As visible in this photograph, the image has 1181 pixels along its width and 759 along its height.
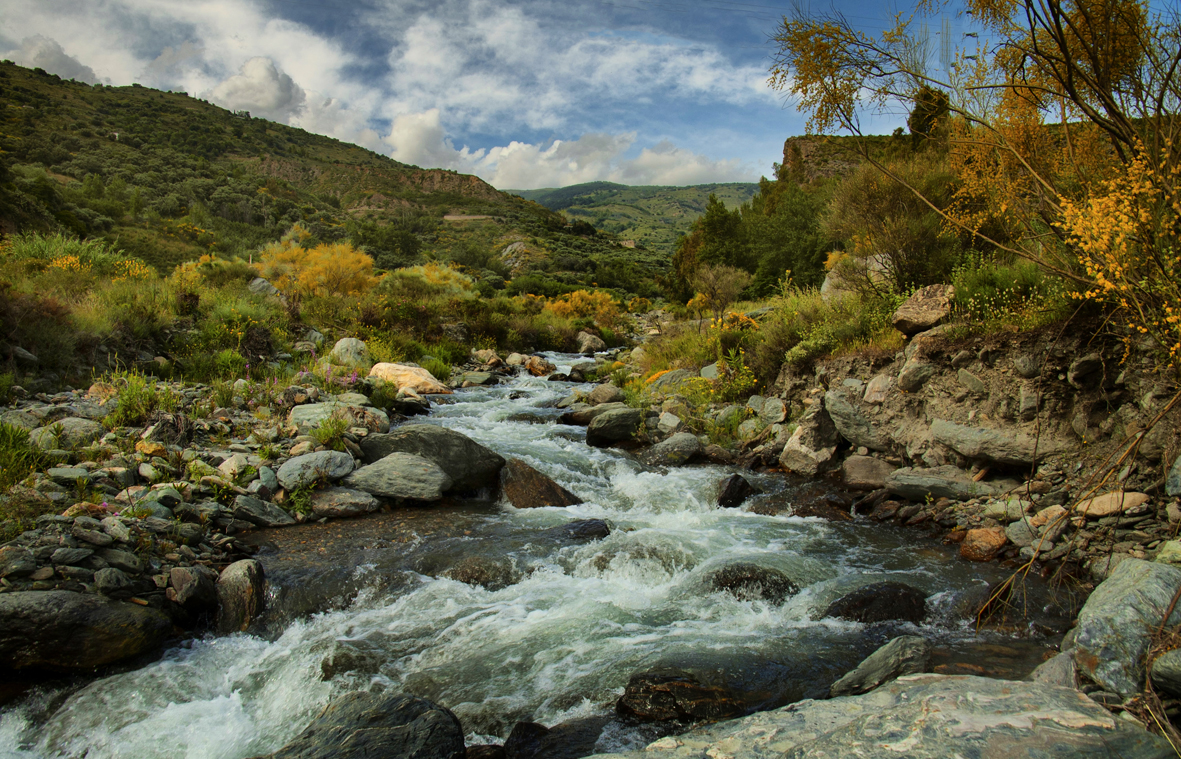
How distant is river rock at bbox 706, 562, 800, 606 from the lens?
4.69 meters

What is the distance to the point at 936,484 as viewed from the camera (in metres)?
6.37

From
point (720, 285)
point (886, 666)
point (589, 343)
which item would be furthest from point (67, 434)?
point (589, 343)

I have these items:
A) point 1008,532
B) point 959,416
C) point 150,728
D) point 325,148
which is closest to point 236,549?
point 150,728

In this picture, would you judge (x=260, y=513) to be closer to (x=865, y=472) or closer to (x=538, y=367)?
(x=865, y=472)

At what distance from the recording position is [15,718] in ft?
10.3

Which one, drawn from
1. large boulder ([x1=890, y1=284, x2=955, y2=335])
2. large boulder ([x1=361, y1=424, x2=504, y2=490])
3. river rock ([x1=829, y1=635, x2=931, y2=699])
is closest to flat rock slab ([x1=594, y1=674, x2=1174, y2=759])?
river rock ([x1=829, y1=635, x2=931, y2=699])

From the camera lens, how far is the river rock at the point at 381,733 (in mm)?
2760

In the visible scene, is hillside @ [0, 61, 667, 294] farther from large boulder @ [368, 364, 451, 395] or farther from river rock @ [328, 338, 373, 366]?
large boulder @ [368, 364, 451, 395]

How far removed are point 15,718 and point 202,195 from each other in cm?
4387

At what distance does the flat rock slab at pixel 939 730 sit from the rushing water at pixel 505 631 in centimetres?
76

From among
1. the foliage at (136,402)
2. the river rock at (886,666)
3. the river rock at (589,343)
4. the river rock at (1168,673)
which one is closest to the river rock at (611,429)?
the foliage at (136,402)

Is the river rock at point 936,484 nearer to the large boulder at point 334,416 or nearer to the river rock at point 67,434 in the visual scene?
the large boulder at point 334,416

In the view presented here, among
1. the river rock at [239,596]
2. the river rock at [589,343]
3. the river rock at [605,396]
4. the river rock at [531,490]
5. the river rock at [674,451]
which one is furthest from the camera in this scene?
the river rock at [589,343]

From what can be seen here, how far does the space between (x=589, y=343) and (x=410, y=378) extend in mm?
9800
